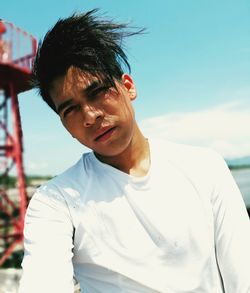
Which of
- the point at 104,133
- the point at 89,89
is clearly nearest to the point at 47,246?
the point at 104,133

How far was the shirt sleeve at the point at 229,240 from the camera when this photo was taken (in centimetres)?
131

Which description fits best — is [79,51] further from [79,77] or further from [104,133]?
[104,133]

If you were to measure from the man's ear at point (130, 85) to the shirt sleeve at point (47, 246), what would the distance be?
574 millimetres

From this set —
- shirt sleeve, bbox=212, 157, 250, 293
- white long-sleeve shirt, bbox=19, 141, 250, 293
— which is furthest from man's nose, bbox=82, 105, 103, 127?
shirt sleeve, bbox=212, 157, 250, 293

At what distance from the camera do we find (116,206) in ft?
4.10

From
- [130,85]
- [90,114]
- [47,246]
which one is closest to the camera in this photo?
[47,246]

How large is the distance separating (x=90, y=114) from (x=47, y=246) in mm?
500

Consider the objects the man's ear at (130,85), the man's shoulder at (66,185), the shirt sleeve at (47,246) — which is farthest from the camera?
the man's ear at (130,85)

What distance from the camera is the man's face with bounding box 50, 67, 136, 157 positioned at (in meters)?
1.30

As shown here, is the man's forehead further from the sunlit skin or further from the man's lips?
the man's lips

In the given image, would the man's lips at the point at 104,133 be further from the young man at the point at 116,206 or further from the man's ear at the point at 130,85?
the man's ear at the point at 130,85

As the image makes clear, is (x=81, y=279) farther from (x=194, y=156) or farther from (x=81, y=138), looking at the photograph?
(x=194, y=156)

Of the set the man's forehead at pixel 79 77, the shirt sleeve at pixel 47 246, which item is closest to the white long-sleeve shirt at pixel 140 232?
the shirt sleeve at pixel 47 246

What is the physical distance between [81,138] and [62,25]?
51 cm
